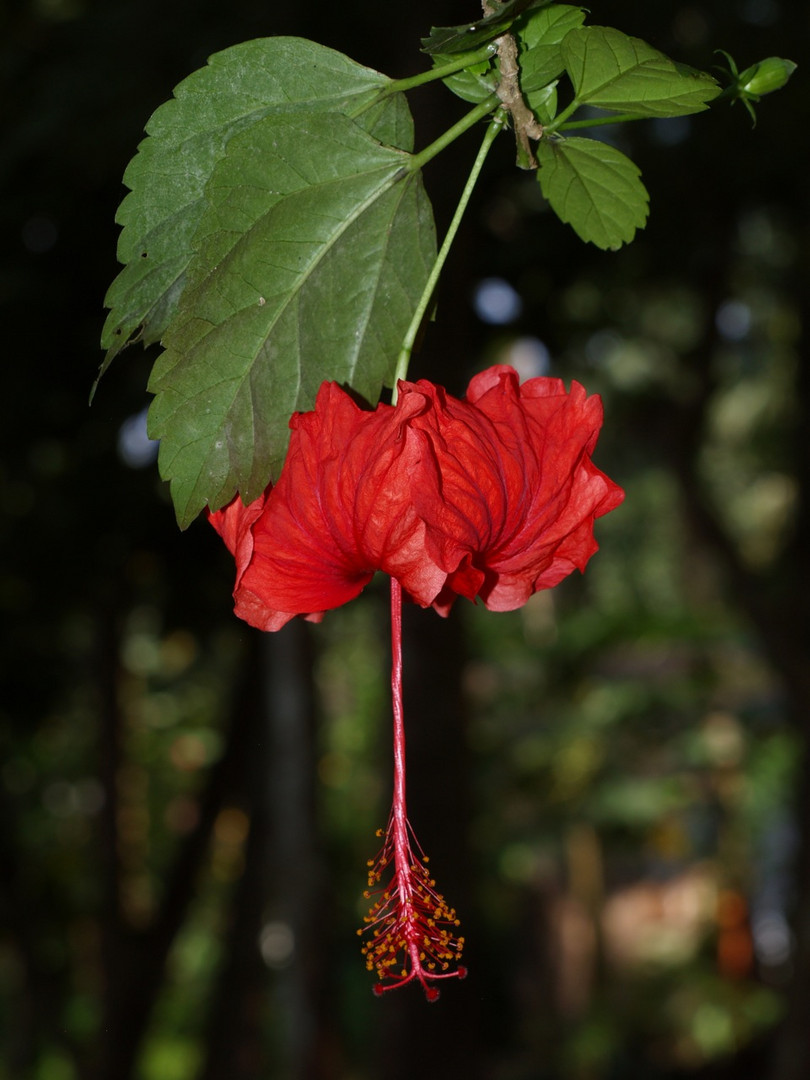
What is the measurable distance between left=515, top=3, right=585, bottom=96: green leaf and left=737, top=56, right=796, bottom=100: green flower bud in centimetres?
10

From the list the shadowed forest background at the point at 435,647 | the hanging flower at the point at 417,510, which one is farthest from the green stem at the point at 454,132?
the shadowed forest background at the point at 435,647

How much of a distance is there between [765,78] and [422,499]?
304 mm

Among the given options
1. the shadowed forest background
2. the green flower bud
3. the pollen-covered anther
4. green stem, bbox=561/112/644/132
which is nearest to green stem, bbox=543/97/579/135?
green stem, bbox=561/112/644/132

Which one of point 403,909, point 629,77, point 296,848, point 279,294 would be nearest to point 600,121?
point 629,77

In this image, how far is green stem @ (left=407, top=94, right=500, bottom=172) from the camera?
1.77 feet

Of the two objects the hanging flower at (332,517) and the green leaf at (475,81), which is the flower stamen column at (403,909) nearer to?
the hanging flower at (332,517)

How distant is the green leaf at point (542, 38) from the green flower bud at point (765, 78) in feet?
0.32

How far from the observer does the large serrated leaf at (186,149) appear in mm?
564

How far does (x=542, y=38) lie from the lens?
0.59m

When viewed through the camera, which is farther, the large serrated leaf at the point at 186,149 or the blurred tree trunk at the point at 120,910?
the blurred tree trunk at the point at 120,910

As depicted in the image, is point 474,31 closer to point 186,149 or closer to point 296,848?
point 186,149

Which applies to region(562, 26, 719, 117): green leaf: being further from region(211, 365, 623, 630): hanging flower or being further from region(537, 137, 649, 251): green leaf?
region(211, 365, 623, 630): hanging flower

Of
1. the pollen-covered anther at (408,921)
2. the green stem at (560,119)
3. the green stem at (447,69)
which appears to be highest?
the green stem at (447,69)

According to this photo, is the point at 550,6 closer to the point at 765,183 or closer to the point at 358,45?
the point at 358,45
